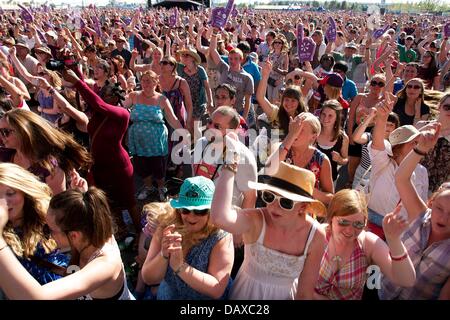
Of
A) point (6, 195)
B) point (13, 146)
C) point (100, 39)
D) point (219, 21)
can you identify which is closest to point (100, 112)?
point (13, 146)

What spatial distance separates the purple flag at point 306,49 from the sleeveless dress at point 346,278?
16.7 feet

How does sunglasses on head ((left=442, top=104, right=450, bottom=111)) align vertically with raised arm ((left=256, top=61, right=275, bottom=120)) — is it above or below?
above

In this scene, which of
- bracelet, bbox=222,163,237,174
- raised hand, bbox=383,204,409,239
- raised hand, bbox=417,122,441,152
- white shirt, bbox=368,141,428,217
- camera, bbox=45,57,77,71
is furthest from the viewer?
camera, bbox=45,57,77,71

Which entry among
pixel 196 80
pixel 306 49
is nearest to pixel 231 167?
pixel 196 80

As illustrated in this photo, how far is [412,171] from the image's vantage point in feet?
7.70

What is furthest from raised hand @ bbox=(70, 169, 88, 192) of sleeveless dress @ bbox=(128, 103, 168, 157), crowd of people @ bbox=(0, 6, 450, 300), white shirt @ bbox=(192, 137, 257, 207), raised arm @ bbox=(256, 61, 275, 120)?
raised arm @ bbox=(256, 61, 275, 120)

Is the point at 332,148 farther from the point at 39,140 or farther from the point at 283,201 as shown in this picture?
the point at 39,140

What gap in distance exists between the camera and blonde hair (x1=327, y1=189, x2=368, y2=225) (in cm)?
222

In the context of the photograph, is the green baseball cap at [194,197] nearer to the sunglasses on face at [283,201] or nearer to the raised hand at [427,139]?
the sunglasses on face at [283,201]

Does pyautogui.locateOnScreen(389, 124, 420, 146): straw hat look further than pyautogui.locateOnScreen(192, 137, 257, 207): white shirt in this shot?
Yes

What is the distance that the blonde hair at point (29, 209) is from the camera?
2.16 metres

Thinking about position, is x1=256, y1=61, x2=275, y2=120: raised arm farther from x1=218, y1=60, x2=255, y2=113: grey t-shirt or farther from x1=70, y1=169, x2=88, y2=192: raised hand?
x1=70, y1=169, x2=88, y2=192: raised hand

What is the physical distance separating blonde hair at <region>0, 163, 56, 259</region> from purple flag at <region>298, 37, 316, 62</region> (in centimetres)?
539

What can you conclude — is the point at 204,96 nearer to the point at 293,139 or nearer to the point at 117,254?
the point at 293,139
